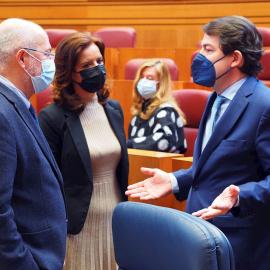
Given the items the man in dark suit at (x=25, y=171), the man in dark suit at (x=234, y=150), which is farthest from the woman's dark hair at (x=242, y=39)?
the man in dark suit at (x=25, y=171)

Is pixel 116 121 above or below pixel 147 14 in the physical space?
above

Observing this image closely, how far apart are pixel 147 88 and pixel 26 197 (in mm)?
1544

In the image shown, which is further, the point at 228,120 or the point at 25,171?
the point at 228,120

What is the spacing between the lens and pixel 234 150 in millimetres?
1124

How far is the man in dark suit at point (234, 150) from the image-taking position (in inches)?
43.1

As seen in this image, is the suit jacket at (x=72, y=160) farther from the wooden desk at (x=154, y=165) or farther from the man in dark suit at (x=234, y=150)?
the wooden desk at (x=154, y=165)

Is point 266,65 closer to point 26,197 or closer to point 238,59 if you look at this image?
point 238,59

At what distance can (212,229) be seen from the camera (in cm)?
80

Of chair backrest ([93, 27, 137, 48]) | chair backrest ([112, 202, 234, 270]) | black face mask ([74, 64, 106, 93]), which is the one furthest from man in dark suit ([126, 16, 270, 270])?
chair backrest ([93, 27, 137, 48])

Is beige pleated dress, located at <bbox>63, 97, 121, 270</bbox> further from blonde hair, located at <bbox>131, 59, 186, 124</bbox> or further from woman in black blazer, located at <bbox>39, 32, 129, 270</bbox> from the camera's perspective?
blonde hair, located at <bbox>131, 59, 186, 124</bbox>

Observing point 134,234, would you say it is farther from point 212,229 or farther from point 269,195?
point 269,195

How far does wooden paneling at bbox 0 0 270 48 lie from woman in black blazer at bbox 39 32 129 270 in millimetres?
3159

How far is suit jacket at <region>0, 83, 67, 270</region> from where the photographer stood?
0.89 metres

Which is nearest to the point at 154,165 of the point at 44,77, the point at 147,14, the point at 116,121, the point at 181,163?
the point at 181,163
